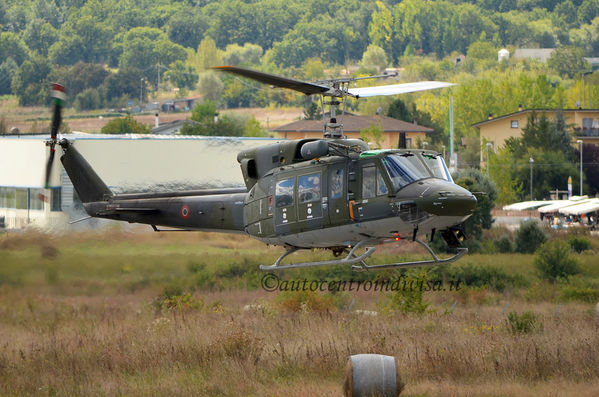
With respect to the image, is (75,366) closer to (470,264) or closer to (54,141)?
(54,141)

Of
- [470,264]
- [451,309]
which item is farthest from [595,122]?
[451,309]

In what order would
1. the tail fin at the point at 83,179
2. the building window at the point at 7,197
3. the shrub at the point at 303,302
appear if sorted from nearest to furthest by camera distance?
the tail fin at the point at 83,179 < the shrub at the point at 303,302 < the building window at the point at 7,197

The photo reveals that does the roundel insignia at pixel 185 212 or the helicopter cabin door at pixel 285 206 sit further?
the roundel insignia at pixel 185 212

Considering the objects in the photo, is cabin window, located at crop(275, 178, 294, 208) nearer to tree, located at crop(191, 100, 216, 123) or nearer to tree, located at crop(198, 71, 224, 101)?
tree, located at crop(191, 100, 216, 123)

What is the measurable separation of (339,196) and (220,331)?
29.3ft

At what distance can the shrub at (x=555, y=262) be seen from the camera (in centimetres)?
5038

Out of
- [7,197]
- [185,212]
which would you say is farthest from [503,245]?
[185,212]

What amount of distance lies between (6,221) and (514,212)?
55304mm

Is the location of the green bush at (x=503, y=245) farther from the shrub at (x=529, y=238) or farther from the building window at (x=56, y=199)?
the building window at (x=56, y=199)

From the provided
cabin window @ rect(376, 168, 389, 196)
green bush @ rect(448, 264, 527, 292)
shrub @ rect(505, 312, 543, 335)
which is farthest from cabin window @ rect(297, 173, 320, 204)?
green bush @ rect(448, 264, 527, 292)

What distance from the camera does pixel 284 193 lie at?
24.5 m

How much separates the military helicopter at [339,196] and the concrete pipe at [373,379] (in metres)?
Result: 2.25

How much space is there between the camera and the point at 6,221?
117 feet

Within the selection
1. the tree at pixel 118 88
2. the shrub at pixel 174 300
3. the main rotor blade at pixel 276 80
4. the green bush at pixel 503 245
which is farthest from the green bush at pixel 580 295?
the tree at pixel 118 88
